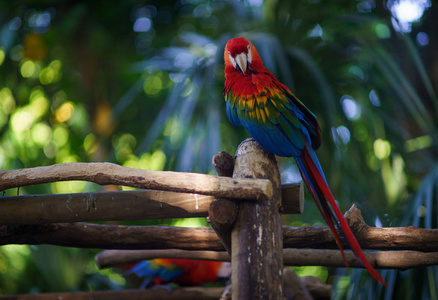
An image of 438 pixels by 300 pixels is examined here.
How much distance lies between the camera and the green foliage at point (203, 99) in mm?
3201

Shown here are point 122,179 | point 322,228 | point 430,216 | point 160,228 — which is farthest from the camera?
point 430,216

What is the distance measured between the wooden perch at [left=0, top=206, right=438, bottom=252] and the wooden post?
0.30 metres

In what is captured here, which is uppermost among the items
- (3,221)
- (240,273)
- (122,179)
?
(122,179)

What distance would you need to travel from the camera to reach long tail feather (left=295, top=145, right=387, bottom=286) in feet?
4.51

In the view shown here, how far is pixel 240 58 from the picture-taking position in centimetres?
184

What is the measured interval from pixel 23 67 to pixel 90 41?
1.58 metres

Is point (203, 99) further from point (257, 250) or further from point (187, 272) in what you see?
point (257, 250)

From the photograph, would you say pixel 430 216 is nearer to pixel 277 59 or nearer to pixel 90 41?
pixel 277 59

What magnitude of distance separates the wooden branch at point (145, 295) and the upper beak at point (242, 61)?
1190 mm

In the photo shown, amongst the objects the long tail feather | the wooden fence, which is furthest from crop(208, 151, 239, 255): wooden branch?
the long tail feather

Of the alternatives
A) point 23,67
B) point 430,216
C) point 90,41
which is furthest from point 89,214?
point 23,67

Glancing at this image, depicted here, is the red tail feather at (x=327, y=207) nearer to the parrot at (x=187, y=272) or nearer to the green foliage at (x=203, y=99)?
the green foliage at (x=203, y=99)

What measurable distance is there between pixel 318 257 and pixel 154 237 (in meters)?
0.74

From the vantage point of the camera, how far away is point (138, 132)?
217 inches
